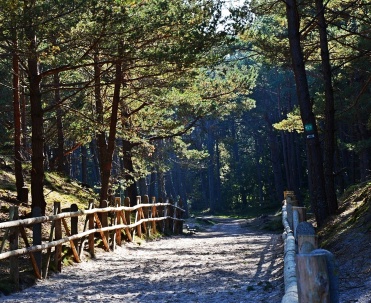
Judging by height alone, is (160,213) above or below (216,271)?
above

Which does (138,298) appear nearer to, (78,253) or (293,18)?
(78,253)

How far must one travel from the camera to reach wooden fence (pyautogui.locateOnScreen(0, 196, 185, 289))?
30.4 feet

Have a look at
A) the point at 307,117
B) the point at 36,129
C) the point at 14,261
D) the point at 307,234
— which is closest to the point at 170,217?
the point at 36,129

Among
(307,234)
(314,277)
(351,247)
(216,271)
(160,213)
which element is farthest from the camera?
(160,213)

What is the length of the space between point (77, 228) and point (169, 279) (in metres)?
2.74

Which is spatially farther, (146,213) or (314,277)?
(146,213)

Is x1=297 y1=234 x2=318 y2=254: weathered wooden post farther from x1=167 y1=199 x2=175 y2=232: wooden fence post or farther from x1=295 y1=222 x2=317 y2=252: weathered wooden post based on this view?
x1=167 y1=199 x2=175 y2=232: wooden fence post

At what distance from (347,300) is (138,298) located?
3.42 m

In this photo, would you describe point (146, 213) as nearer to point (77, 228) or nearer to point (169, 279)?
point (77, 228)

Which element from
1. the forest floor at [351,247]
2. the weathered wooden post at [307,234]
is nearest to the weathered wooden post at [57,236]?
the forest floor at [351,247]

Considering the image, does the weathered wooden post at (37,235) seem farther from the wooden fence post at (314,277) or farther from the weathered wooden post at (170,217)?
the weathered wooden post at (170,217)

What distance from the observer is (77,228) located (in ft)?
40.5

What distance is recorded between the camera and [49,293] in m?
9.22

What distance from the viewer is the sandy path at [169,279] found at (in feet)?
28.9
